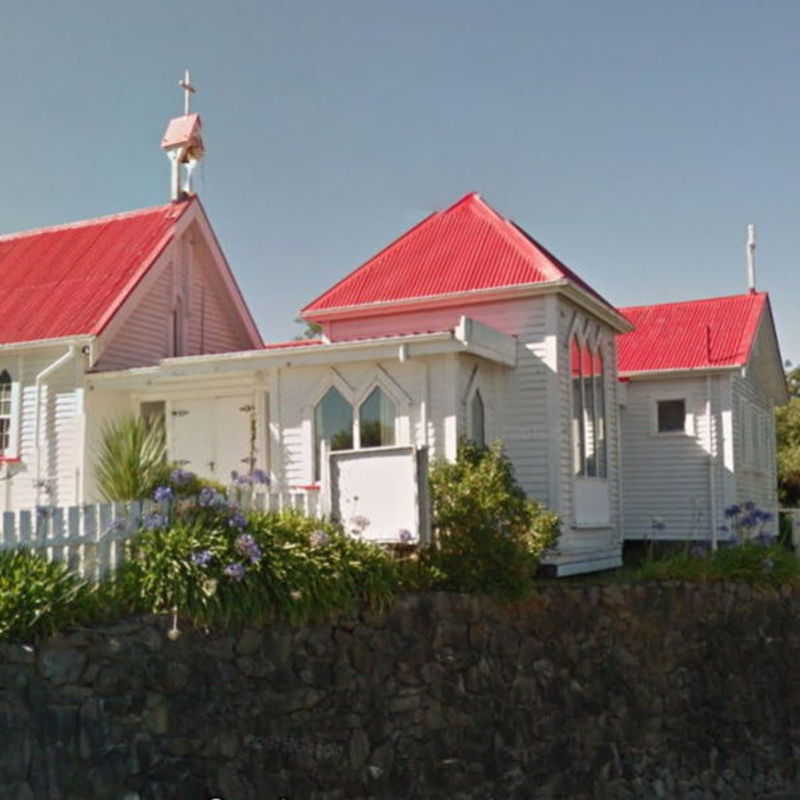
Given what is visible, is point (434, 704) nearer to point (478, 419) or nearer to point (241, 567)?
A: point (241, 567)

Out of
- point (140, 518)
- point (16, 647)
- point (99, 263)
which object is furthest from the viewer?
point (99, 263)

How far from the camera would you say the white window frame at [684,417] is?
2262 cm

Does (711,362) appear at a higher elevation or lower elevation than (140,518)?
higher

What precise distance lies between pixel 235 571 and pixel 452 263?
8850 mm

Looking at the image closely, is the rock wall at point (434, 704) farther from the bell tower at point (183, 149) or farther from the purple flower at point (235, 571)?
the bell tower at point (183, 149)

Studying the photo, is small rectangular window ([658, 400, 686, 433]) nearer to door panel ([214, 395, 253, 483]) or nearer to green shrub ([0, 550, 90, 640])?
door panel ([214, 395, 253, 483])

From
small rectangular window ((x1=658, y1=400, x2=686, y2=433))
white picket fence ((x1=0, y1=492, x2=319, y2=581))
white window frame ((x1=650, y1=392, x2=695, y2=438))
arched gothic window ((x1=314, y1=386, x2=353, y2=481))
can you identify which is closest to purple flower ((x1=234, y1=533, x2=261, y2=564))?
white picket fence ((x1=0, y1=492, x2=319, y2=581))

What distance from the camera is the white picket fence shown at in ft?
27.7

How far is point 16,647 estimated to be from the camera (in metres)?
7.80

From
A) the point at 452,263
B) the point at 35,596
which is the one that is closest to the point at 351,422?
the point at 452,263

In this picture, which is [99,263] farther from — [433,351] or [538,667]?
[538,667]

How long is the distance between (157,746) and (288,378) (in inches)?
275

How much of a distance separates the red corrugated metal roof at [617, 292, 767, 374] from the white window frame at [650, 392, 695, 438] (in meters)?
0.73

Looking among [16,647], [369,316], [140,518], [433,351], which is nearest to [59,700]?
[16,647]
